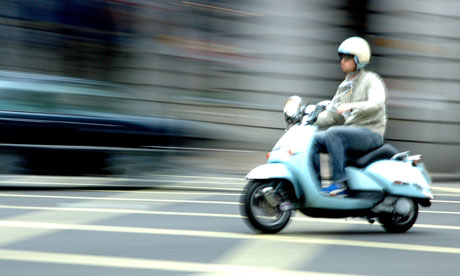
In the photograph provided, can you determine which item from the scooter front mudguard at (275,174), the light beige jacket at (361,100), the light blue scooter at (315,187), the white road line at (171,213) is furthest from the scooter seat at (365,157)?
the white road line at (171,213)

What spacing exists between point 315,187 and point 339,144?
0.36m

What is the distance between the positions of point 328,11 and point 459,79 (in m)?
2.54

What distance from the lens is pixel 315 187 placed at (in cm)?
632

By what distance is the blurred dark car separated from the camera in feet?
31.6

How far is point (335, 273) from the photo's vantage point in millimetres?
4836

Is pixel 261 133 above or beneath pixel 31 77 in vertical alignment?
beneath

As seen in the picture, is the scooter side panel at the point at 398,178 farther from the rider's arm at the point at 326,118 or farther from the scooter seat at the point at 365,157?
the rider's arm at the point at 326,118

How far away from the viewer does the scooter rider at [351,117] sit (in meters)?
6.37

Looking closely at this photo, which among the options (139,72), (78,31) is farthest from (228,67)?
(78,31)

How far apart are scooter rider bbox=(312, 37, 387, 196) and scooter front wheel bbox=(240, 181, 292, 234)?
0.38 meters

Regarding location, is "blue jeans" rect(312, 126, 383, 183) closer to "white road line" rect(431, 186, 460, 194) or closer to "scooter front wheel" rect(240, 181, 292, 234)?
"scooter front wheel" rect(240, 181, 292, 234)

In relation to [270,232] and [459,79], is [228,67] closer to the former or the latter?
[459,79]

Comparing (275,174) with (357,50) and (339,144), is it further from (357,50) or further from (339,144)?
(357,50)

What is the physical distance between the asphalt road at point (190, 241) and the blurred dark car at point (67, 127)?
0.53 metres
